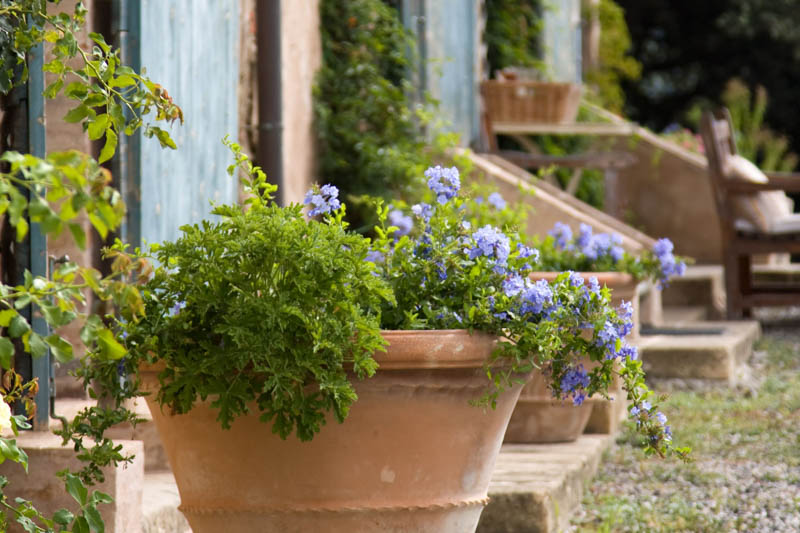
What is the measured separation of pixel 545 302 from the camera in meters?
2.27

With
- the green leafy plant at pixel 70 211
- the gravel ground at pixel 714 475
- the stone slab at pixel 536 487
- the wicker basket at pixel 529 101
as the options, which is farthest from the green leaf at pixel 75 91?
the wicker basket at pixel 529 101

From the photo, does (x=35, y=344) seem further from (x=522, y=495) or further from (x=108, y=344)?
(x=522, y=495)

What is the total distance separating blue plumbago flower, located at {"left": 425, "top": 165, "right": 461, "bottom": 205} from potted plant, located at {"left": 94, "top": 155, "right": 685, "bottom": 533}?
0.67 ft

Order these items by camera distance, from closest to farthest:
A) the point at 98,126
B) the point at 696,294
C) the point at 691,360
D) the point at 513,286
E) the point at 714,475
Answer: the point at 98,126, the point at 513,286, the point at 714,475, the point at 691,360, the point at 696,294

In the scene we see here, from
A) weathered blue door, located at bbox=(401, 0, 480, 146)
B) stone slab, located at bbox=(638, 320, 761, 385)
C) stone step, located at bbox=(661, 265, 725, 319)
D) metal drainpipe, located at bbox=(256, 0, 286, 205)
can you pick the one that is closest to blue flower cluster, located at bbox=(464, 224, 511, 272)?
metal drainpipe, located at bbox=(256, 0, 286, 205)

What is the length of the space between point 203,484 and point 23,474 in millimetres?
433

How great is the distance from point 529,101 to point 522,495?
4.08 meters

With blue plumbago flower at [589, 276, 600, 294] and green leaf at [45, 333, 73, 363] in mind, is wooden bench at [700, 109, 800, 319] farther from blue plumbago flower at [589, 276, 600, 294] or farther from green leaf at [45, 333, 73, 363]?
green leaf at [45, 333, 73, 363]

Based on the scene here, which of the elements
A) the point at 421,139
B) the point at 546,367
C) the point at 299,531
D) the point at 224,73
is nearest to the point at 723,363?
the point at 421,139

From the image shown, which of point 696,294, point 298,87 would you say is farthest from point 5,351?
point 696,294

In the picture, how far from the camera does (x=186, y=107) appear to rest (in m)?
3.53

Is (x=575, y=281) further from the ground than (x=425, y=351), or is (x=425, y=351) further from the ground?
(x=575, y=281)

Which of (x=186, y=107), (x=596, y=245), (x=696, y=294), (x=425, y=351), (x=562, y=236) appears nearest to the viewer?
(x=425, y=351)

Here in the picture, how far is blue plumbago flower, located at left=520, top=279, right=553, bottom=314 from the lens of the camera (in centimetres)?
225
